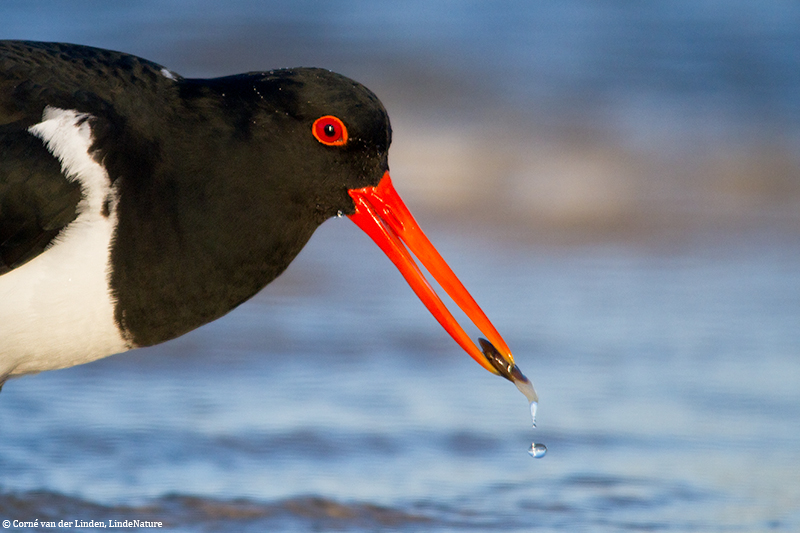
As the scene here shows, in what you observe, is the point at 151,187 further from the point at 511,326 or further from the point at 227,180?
the point at 511,326

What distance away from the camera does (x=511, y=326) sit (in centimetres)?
545

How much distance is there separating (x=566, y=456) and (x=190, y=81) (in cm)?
219

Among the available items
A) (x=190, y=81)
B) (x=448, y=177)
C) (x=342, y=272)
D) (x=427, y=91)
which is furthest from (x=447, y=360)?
(x=427, y=91)

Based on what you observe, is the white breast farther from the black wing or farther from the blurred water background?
the blurred water background

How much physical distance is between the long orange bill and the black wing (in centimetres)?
70

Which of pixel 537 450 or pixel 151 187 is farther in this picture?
→ pixel 537 450

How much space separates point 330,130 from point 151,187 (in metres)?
0.54

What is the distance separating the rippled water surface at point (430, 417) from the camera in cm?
379

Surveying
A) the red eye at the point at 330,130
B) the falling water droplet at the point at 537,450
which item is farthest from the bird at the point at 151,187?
the falling water droplet at the point at 537,450

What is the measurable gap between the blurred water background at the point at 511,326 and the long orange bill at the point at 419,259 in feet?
2.82

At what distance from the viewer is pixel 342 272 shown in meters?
6.27

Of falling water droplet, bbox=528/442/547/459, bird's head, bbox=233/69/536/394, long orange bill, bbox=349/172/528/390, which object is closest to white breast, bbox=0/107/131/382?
bird's head, bbox=233/69/536/394

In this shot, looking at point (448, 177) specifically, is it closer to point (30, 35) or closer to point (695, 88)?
point (695, 88)

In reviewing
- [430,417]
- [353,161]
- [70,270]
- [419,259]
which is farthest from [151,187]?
[430,417]
